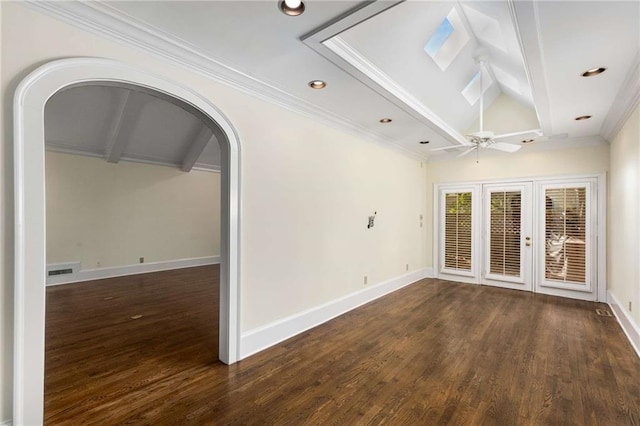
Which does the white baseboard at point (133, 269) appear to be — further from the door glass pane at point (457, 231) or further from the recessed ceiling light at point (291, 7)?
the recessed ceiling light at point (291, 7)

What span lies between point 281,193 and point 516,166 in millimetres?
4955

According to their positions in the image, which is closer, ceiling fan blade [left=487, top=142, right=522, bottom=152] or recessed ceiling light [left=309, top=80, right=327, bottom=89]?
recessed ceiling light [left=309, top=80, right=327, bottom=89]

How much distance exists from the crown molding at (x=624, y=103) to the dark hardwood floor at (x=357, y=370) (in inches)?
107

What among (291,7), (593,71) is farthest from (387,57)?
(593,71)

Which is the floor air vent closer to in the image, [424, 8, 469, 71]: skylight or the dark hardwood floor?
the dark hardwood floor

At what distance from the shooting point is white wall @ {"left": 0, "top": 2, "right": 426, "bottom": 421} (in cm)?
181

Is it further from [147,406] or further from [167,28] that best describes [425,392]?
[167,28]

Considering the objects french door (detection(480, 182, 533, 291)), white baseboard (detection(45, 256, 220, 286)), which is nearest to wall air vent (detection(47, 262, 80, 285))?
white baseboard (detection(45, 256, 220, 286))

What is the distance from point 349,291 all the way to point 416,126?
108 inches

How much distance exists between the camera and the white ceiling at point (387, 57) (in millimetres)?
2121

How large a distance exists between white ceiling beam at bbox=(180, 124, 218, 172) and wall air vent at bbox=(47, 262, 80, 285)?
313 centimetres

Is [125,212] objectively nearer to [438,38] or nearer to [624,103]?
[438,38]

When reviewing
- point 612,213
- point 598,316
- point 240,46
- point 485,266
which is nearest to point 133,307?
point 240,46

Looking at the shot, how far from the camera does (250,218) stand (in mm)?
3135
